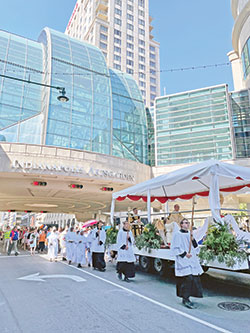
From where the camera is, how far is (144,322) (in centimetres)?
428

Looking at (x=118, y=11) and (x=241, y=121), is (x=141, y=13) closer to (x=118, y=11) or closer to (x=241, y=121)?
(x=118, y=11)

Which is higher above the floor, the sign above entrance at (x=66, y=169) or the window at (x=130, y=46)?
the window at (x=130, y=46)

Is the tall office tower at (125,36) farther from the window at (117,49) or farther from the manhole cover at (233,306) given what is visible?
the manhole cover at (233,306)

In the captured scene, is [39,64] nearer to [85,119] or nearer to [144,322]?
[85,119]

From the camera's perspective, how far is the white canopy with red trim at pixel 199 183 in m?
7.21

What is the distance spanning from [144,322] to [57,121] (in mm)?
23435

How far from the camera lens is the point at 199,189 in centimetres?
1280

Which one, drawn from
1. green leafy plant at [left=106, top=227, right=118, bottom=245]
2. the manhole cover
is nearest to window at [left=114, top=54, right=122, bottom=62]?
→ green leafy plant at [left=106, top=227, right=118, bottom=245]

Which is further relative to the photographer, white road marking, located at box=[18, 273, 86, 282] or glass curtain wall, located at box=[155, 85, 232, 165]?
glass curtain wall, located at box=[155, 85, 232, 165]

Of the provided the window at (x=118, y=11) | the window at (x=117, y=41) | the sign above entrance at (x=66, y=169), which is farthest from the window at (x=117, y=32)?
the sign above entrance at (x=66, y=169)

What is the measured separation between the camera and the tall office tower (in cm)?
7388

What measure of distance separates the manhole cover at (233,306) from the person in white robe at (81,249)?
741cm

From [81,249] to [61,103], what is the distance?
1817cm

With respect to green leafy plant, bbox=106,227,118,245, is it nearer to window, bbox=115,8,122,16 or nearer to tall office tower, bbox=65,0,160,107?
tall office tower, bbox=65,0,160,107
